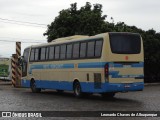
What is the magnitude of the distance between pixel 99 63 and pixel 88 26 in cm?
1921

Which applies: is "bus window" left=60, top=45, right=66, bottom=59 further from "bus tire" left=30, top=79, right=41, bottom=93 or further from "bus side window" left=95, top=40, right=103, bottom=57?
"bus tire" left=30, top=79, right=41, bottom=93

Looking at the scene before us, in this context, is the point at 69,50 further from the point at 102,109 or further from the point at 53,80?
the point at 102,109

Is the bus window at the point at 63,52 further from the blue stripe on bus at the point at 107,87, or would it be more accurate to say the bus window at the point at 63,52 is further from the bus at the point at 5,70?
the bus at the point at 5,70

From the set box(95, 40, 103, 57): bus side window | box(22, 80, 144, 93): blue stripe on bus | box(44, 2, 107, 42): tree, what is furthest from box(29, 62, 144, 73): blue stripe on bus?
box(44, 2, 107, 42): tree

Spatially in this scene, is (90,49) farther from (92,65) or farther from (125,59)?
(125,59)

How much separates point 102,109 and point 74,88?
6.86 metres

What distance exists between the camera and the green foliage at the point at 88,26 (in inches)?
1596

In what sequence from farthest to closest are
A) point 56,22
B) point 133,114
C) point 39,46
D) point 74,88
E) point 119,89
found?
point 56,22 → point 39,46 → point 74,88 → point 119,89 → point 133,114

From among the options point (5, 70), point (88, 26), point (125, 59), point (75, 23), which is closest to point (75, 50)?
point (125, 59)

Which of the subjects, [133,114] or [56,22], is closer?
[133,114]

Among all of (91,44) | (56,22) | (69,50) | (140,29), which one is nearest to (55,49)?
(69,50)

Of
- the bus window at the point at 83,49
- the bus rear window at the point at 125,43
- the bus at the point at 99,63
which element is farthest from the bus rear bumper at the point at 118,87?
the bus window at the point at 83,49

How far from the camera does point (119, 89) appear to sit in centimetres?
2112

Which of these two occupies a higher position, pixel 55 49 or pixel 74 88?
pixel 55 49
